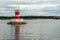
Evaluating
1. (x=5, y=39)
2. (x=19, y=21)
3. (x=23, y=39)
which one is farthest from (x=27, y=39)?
(x=19, y=21)

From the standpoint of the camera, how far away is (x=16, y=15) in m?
24.8

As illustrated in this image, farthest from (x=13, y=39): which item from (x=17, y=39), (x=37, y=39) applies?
(x=37, y=39)

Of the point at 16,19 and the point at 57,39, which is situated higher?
the point at 57,39

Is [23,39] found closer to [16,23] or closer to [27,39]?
[27,39]

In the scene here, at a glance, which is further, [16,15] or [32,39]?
[16,15]

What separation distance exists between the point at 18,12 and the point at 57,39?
1392 centimetres

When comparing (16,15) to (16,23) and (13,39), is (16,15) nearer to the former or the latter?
(16,23)

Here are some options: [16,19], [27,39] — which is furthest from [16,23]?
[27,39]

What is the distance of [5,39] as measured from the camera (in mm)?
11070

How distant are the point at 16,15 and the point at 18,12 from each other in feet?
1.03

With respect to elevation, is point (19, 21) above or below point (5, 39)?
below

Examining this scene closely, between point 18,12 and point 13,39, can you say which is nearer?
point 13,39

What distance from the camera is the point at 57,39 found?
439 inches

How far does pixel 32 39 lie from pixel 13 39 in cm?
74
